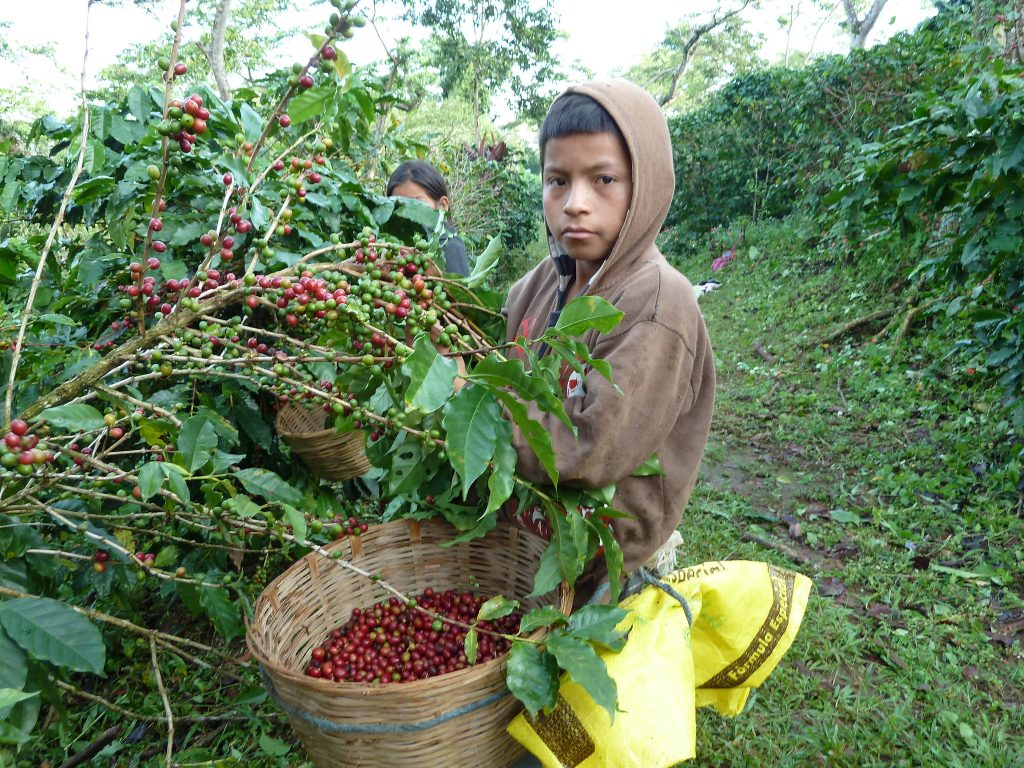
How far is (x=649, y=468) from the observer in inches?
60.4

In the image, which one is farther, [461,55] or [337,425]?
[461,55]

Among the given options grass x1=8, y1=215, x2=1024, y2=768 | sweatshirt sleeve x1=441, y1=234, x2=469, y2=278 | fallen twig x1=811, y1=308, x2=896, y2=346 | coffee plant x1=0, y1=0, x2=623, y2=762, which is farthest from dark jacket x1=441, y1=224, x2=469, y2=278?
fallen twig x1=811, y1=308, x2=896, y2=346

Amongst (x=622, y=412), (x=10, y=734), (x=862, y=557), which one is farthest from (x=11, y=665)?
(x=862, y=557)

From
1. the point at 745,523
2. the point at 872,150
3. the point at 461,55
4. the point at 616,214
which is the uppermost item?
the point at 461,55

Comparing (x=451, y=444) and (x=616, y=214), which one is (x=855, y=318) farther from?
(x=451, y=444)

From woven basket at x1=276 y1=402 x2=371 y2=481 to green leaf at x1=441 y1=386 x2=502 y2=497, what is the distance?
1166mm

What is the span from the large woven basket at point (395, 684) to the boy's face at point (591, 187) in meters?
0.76

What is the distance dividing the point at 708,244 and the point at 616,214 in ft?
32.1

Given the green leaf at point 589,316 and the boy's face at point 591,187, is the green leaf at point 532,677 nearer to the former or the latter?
the green leaf at point 589,316

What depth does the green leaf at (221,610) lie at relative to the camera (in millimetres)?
1430

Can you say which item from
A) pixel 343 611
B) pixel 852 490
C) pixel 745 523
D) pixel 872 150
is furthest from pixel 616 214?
pixel 852 490

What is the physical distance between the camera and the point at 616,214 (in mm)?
1640

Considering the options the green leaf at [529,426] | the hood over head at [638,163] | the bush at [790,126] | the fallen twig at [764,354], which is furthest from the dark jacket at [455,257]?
the bush at [790,126]

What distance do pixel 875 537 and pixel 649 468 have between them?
7.60ft
